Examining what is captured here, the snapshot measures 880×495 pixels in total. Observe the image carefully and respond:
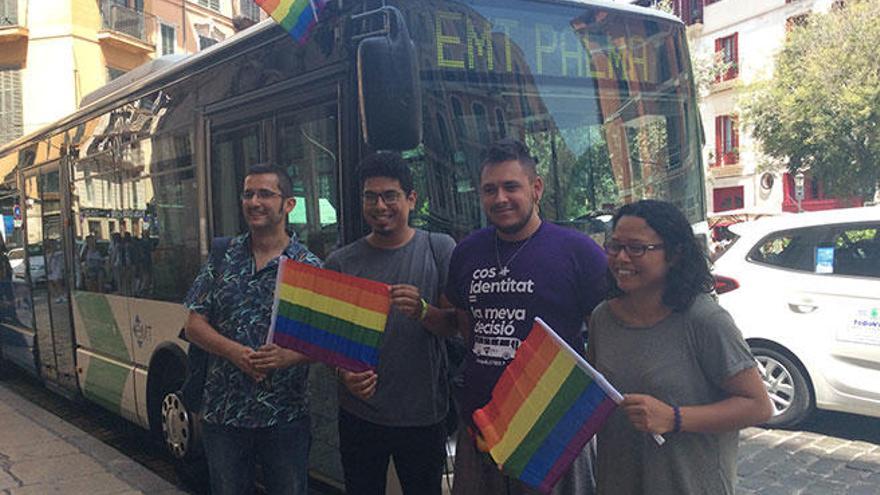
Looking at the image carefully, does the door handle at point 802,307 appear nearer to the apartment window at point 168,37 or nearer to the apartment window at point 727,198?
the apartment window at point 168,37

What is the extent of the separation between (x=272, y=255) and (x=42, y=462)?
371 cm

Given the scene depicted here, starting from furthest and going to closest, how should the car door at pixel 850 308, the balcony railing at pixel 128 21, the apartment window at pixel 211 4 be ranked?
1. the apartment window at pixel 211 4
2. the balcony railing at pixel 128 21
3. the car door at pixel 850 308

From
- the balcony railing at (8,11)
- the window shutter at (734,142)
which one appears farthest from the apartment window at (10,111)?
the window shutter at (734,142)

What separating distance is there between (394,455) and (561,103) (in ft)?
6.75

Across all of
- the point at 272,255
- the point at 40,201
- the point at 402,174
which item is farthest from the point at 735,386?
the point at 40,201

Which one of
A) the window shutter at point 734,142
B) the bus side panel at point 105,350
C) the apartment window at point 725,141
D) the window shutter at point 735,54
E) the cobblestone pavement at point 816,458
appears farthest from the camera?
the apartment window at point 725,141

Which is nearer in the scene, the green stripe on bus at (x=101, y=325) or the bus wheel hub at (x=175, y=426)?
the bus wheel hub at (x=175, y=426)

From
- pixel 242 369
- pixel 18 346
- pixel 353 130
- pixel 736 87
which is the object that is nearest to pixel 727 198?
pixel 736 87

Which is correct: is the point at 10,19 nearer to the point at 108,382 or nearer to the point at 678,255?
the point at 108,382

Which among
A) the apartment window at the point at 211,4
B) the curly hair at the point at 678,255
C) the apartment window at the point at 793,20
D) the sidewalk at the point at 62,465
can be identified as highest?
the apartment window at the point at 211,4

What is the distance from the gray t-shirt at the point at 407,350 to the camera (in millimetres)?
2828

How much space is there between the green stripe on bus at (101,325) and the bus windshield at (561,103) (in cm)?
343

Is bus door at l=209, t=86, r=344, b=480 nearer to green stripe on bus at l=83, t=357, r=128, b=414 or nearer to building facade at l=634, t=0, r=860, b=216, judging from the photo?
green stripe on bus at l=83, t=357, r=128, b=414

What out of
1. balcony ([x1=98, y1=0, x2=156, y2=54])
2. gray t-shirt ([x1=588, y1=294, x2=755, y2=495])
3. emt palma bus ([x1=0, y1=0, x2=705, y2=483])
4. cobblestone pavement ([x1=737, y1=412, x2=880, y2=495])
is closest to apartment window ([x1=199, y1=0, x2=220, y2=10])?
balcony ([x1=98, y1=0, x2=156, y2=54])
